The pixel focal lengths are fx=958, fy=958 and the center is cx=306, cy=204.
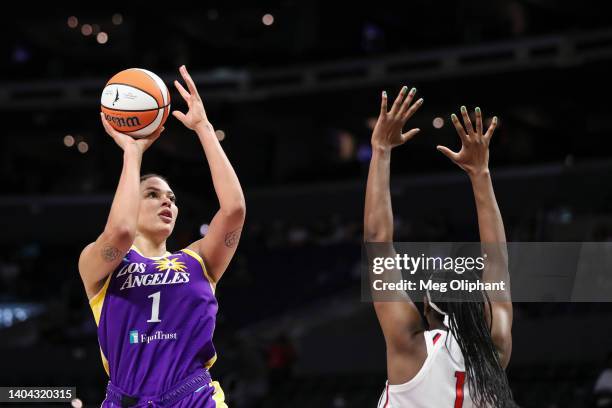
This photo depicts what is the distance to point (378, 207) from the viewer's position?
12.6 ft

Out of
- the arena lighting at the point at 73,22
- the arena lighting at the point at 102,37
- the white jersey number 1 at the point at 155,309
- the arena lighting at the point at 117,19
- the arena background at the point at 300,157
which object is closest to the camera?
the white jersey number 1 at the point at 155,309

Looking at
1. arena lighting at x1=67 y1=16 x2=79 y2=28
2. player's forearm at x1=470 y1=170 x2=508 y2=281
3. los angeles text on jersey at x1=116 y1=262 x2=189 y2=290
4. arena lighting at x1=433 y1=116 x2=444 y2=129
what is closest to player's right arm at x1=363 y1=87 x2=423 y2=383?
player's forearm at x1=470 y1=170 x2=508 y2=281

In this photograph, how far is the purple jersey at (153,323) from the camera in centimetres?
439

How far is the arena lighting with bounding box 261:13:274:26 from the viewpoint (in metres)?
26.8

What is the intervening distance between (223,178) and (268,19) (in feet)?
75.6

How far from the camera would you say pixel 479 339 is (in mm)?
3682

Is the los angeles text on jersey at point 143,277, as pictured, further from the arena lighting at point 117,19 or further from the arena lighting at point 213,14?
the arena lighting at point 117,19

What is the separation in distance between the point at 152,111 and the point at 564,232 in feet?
43.0

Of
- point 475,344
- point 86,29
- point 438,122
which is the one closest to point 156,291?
point 475,344

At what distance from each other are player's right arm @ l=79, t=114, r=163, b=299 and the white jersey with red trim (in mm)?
1387

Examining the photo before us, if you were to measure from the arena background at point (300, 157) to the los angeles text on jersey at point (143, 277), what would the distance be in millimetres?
9380

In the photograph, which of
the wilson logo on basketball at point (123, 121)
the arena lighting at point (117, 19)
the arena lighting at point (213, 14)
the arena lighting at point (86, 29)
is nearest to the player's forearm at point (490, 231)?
the wilson logo on basketball at point (123, 121)

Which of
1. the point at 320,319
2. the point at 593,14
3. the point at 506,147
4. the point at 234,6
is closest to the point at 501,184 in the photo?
the point at 506,147

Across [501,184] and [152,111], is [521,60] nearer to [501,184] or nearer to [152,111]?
[501,184]
